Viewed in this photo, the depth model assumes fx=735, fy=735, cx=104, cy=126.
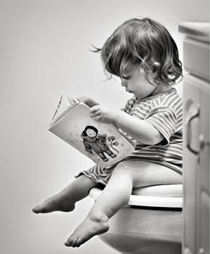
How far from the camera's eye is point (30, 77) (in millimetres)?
2531

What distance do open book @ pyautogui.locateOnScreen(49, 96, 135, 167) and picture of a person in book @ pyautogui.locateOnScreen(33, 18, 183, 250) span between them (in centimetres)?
2

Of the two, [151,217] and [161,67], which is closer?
[151,217]

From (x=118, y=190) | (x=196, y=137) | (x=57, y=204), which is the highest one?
(x=196, y=137)

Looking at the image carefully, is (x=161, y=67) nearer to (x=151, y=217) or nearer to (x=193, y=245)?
(x=151, y=217)

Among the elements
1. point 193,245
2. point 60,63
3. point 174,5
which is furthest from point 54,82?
point 193,245

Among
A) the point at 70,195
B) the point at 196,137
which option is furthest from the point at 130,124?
the point at 196,137

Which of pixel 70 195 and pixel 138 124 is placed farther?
pixel 70 195

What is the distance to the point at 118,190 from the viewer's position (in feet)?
5.05

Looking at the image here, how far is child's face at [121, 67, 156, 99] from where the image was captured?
65.2 inches

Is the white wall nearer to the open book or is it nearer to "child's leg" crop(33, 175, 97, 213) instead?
"child's leg" crop(33, 175, 97, 213)

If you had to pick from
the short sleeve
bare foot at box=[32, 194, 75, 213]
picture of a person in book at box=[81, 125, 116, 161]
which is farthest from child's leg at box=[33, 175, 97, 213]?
the short sleeve

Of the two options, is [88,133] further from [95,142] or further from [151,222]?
[151,222]

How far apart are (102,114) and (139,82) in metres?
0.16

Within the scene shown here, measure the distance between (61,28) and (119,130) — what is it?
1.03m
